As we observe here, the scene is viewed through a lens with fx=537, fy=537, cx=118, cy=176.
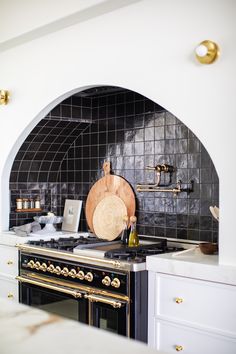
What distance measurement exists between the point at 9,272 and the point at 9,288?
13 centimetres

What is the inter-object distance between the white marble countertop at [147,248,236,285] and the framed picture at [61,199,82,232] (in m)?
1.65

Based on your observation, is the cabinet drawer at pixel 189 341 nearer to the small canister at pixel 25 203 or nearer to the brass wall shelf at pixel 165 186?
the brass wall shelf at pixel 165 186


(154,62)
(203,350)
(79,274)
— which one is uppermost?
(154,62)

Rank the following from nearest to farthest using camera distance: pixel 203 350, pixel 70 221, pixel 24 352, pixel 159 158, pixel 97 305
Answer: pixel 24 352 < pixel 203 350 < pixel 97 305 < pixel 159 158 < pixel 70 221

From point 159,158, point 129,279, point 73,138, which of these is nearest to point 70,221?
point 73,138

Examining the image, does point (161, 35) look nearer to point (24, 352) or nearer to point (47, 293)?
point (47, 293)

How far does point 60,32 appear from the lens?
165 inches

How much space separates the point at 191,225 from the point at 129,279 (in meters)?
0.85

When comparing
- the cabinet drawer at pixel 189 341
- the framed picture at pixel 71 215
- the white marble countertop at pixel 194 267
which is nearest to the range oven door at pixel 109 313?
the cabinet drawer at pixel 189 341

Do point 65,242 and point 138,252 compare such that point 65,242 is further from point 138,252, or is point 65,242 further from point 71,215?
point 138,252

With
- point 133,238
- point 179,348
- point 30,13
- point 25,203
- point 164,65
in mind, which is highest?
point 30,13

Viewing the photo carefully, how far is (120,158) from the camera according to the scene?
4641mm

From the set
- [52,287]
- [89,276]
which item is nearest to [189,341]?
[89,276]

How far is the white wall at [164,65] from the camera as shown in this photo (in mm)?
Result: 3023
